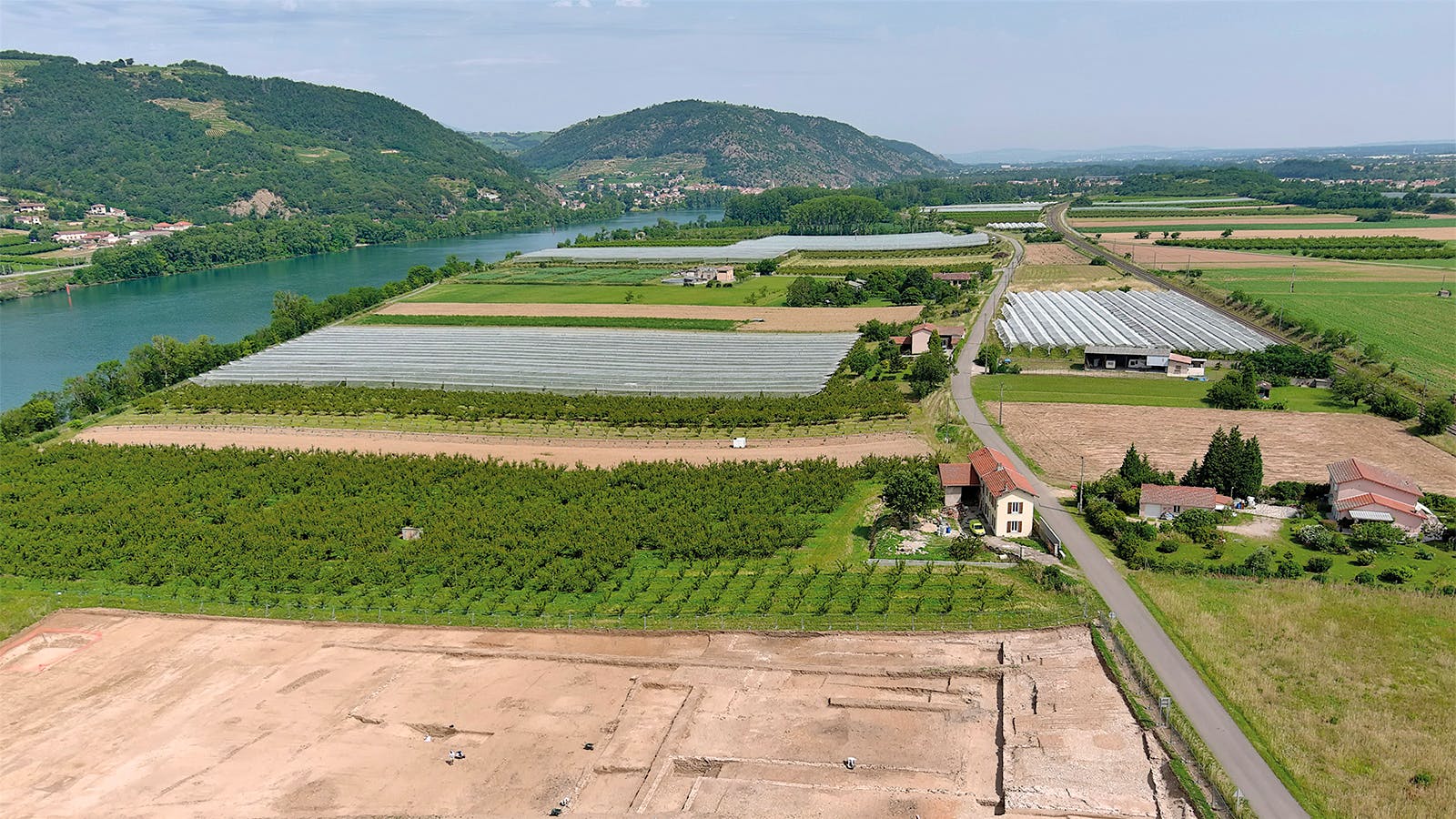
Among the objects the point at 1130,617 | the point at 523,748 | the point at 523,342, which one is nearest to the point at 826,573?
the point at 1130,617

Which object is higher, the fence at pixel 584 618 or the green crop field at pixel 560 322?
the green crop field at pixel 560 322

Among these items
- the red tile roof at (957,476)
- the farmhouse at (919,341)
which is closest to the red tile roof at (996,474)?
the red tile roof at (957,476)

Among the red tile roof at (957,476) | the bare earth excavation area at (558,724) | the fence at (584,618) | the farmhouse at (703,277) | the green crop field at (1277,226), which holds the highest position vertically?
the green crop field at (1277,226)

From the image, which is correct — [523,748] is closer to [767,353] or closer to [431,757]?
[431,757]

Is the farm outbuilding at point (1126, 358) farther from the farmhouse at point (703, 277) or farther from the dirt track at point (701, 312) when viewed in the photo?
the farmhouse at point (703, 277)

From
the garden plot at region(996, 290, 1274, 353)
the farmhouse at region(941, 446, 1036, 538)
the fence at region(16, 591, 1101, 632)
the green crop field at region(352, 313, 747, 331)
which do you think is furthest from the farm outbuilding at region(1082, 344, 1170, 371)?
the fence at region(16, 591, 1101, 632)

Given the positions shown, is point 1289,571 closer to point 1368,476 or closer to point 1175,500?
point 1175,500

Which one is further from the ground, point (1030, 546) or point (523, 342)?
point (523, 342)

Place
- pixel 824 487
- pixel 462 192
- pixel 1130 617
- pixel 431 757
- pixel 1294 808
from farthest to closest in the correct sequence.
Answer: pixel 462 192 < pixel 824 487 < pixel 1130 617 < pixel 431 757 < pixel 1294 808
